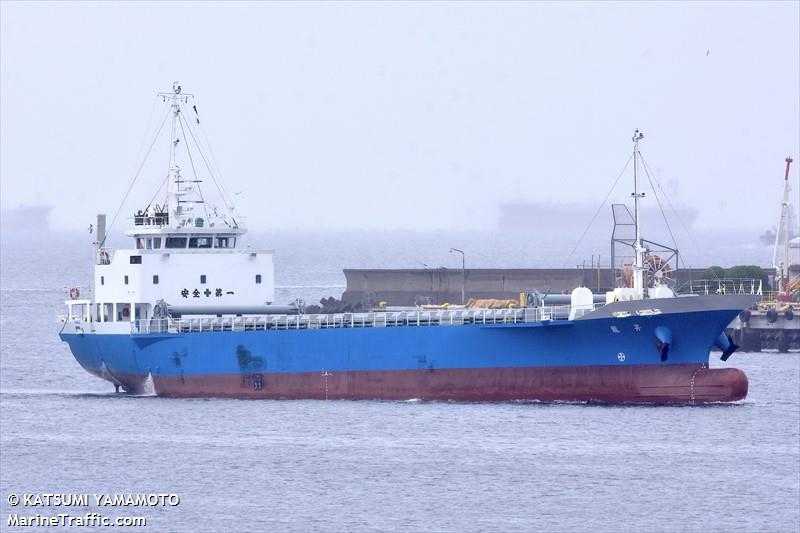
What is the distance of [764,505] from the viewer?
120 feet

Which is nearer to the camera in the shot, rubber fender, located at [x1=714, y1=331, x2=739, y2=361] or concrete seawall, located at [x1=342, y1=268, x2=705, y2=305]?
rubber fender, located at [x1=714, y1=331, x2=739, y2=361]

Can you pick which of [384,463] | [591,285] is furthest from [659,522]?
[591,285]

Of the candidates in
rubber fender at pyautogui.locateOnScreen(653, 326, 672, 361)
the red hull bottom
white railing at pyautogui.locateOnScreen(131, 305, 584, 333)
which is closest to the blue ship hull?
the red hull bottom

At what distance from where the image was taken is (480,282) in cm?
8562

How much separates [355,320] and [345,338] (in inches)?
28.3

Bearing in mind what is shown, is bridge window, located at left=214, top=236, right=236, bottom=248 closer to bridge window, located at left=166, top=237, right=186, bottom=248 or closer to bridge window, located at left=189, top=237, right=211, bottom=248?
bridge window, located at left=189, top=237, right=211, bottom=248

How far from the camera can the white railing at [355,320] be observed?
49281 millimetres

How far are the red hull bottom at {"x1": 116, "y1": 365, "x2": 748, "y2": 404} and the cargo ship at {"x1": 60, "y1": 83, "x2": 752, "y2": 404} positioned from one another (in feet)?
0.14

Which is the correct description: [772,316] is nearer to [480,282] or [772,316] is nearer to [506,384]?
[480,282]

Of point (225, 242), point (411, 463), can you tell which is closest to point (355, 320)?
point (225, 242)

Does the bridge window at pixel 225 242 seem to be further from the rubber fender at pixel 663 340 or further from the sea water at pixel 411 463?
the rubber fender at pixel 663 340

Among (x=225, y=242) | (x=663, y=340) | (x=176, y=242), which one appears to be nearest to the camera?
(x=663, y=340)

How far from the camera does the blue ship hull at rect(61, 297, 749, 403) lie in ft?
157

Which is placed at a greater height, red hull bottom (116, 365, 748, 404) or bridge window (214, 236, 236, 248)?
bridge window (214, 236, 236, 248)
